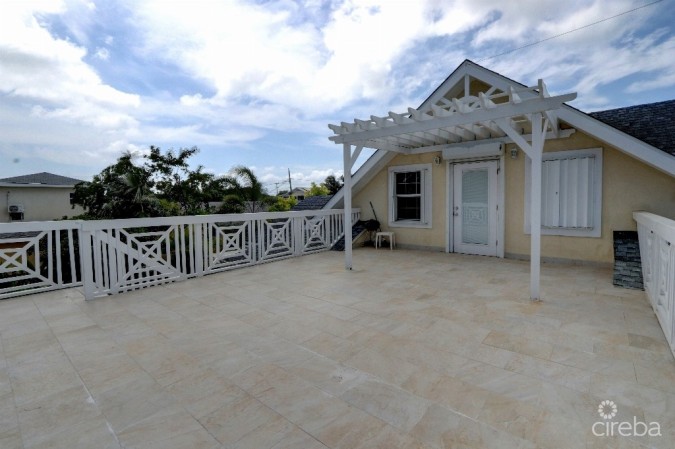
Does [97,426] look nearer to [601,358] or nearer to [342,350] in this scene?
[342,350]

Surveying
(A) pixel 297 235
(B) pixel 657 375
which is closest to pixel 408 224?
(A) pixel 297 235

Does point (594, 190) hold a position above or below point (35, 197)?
below

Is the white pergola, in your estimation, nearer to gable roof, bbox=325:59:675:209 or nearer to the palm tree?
gable roof, bbox=325:59:675:209

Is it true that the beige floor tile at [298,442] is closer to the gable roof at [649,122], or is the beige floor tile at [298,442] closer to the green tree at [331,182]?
the gable roof at [649,122]

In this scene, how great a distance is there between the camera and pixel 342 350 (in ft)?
8.74

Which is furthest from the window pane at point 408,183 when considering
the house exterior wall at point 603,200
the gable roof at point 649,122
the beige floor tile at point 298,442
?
the beige floor tile at point 298,442

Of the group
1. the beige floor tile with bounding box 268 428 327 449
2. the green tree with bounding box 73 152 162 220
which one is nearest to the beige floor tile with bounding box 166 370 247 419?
the beige floor tile with bounding box 268 428 327 449

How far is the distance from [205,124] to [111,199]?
4740 millimetres

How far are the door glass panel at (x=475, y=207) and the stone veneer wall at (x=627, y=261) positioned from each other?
7.09 feet

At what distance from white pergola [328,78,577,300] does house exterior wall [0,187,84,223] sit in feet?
70.2

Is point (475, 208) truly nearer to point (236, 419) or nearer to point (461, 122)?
point (461, 122)

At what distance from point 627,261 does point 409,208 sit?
424 cm

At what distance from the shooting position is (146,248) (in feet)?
16.0

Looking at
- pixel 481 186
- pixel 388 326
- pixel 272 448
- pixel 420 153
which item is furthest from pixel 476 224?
pixel 272 448
